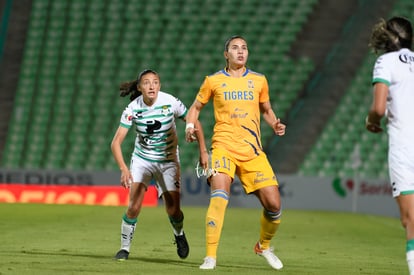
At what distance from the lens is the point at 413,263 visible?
6926mm

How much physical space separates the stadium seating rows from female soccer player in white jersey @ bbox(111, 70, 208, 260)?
43.9 ft

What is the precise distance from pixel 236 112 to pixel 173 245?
313 cm

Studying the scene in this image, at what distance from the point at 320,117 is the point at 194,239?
12235mm

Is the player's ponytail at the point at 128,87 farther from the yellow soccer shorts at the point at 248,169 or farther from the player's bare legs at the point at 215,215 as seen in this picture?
the player's bare legs at the point at 215,215

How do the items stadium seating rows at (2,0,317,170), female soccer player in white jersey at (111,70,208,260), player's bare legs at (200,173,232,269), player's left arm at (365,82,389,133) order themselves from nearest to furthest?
player's left arm at (365,82,389,133) → player's bare legs at (200,173,232,269) → female soccer player in white jersey at (111,70,208,260) → stadium seating rows at (2,0,317,170)

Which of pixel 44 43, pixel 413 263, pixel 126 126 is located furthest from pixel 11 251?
pixel 44 43

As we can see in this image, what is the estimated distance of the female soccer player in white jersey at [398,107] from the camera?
22.4ft

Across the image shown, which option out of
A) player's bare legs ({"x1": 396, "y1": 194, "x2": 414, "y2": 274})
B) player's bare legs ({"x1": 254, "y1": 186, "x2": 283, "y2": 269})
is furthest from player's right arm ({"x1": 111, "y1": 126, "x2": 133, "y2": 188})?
player's bare legs ({"x1": 396, "y1": 194, "x2": 414, "y2": 274})

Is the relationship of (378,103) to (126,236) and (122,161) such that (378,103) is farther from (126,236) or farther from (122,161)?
(126,236)

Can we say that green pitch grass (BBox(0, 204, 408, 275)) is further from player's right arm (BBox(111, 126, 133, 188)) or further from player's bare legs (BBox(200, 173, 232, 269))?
player's right arm (BBox(111, 126, 133, 188))

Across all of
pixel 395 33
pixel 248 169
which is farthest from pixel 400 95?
pixel 248 169

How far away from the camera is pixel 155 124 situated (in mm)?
9820

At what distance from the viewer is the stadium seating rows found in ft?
79.9

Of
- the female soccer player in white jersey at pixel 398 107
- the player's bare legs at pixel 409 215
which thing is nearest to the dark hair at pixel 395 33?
the female soccer player in white jersey at pixel 398 107
